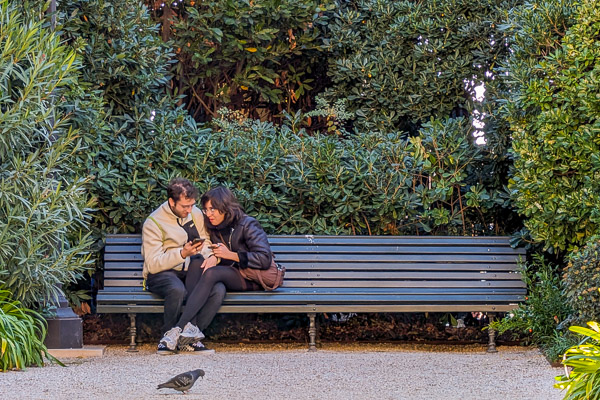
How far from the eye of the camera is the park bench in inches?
304

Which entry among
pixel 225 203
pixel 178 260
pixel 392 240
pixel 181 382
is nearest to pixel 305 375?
pixel 181 382

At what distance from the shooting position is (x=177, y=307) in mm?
7457

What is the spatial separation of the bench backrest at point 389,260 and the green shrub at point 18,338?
131 cm

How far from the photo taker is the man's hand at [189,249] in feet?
24.7

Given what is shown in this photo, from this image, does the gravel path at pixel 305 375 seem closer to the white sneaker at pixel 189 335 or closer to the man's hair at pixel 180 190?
the white sneaker at pixel 189 335

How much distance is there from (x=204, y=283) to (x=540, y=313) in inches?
112

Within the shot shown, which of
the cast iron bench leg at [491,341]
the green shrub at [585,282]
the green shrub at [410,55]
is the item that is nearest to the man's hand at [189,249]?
the cast iron bench leg at [491,341]

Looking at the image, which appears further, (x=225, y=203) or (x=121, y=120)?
(x=121, y=120)

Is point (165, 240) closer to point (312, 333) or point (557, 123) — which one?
point (312, 333)

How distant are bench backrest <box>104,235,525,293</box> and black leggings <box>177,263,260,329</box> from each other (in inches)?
22.2

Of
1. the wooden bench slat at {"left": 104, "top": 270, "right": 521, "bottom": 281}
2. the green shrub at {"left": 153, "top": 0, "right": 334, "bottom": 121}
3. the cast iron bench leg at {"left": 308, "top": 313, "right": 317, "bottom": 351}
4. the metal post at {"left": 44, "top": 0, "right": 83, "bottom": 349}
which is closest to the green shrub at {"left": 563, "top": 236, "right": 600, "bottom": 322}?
the wooden bench slat at {"left": 104, "top": 270, "right": 521, "bottom": 281}

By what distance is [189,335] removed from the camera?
24.1 ft

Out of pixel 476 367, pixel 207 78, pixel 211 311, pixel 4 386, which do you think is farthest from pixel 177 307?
A: pixel 207 78

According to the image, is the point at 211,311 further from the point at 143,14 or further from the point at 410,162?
the point at 143,14
